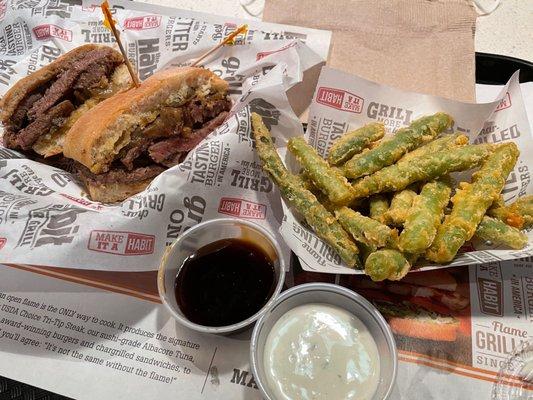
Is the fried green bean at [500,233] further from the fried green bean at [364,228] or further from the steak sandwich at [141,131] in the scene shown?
the steak sandwich at [141,131]

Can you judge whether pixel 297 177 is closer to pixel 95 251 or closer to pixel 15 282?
pixel 95 251

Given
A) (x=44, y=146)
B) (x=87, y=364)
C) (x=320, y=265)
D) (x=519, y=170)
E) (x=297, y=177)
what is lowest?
(x=87, y=364)

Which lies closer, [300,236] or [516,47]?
[300,236]

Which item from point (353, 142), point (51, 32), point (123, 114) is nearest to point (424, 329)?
point (353, 142)

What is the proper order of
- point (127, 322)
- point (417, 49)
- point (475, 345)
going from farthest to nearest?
point (417, 49)
point (127, 322)
point (475, 345)

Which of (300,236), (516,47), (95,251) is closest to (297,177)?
(300,236)

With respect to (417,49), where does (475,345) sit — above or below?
below
